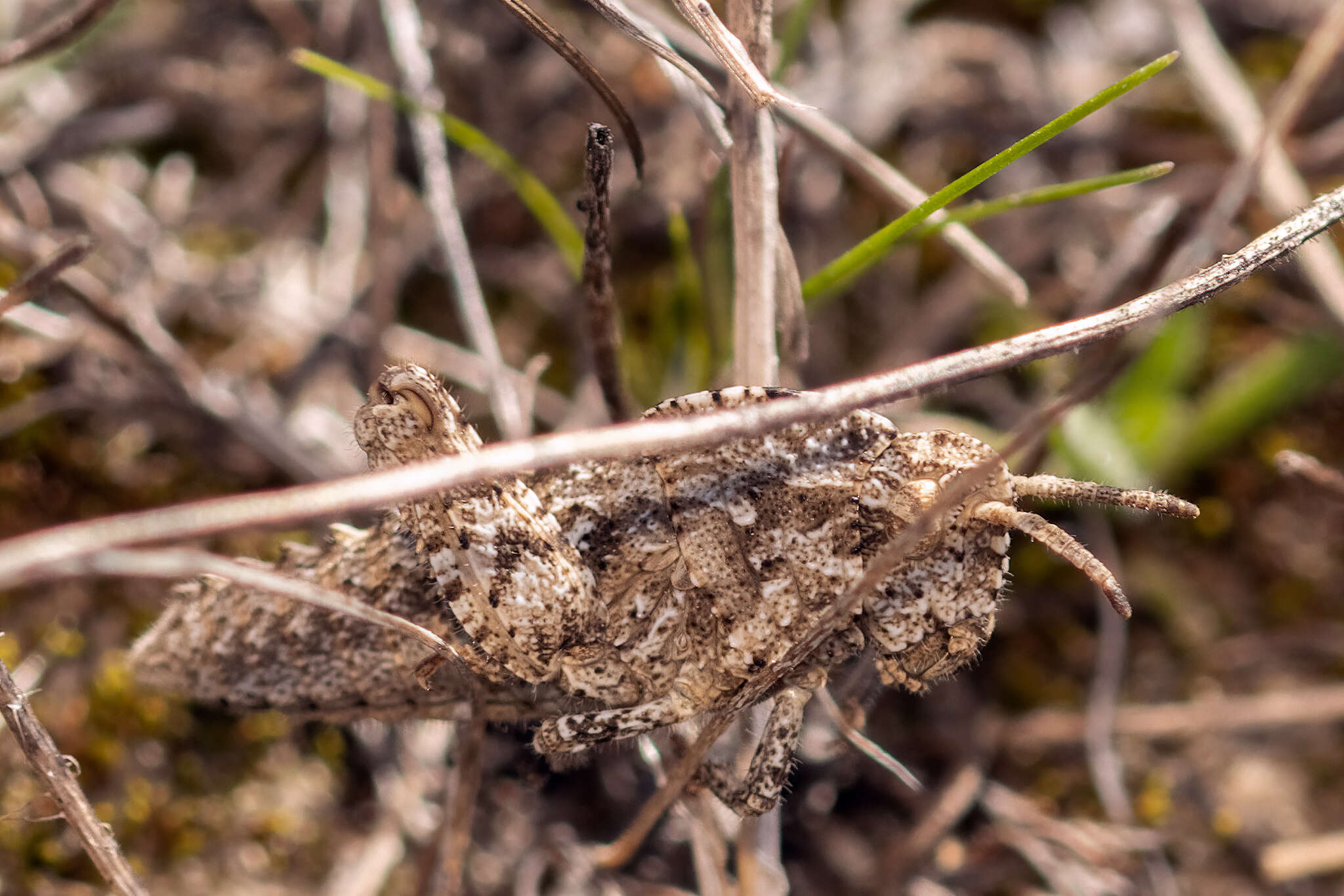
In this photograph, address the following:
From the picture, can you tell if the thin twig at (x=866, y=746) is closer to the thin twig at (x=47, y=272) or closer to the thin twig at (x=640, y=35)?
the thin twig at (x=640, y=35)

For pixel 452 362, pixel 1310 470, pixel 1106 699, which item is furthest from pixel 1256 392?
pixel 452 362

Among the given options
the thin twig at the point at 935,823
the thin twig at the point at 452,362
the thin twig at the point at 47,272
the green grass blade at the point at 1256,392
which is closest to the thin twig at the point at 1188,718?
the thin twig at the point at 935,823

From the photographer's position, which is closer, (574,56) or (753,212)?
(574,56)

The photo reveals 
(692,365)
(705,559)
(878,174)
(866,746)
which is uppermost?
(878,174)

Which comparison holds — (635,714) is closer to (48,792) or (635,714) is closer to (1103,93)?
(48,792)

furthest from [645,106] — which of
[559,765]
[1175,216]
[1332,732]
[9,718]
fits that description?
[1332,732]

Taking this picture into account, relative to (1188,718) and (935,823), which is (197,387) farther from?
(1188,718)

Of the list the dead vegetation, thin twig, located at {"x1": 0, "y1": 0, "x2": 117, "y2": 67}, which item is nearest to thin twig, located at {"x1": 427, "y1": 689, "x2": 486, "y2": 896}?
the dead vegetation
